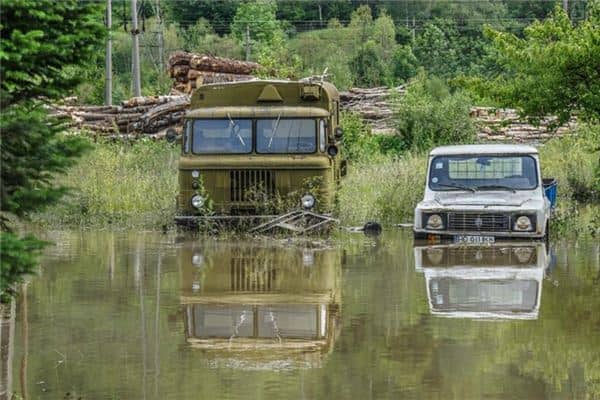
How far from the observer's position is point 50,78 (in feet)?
26.1

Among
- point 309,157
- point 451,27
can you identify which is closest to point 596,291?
point 309,157

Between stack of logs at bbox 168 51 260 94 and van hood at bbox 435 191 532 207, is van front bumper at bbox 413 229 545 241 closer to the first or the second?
van hood at bbox 435 191 532 207

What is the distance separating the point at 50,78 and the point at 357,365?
3.91 meters

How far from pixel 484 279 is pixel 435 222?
3.57 metres

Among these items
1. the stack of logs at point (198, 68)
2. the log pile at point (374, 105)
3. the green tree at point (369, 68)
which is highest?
the green tree at point (369, 68)

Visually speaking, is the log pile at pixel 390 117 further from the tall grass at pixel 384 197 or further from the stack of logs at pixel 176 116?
the tall grass at pixel 384 197

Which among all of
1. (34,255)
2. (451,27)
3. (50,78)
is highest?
(451,27)

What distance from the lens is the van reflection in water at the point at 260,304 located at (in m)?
11.3

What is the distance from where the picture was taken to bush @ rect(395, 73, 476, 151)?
3688 cm

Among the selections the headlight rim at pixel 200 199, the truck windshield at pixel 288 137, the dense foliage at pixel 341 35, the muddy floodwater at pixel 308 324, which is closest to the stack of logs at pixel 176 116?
the dense foliage at pixel 341 35

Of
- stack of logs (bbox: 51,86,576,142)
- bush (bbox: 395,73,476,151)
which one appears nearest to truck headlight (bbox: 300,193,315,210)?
bush (bbox: 395,73,476,151)

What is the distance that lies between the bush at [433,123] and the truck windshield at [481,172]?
1531 centimetres

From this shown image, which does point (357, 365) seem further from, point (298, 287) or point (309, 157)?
point (309, 157)

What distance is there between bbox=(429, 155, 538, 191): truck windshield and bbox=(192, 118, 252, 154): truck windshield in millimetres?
3355
